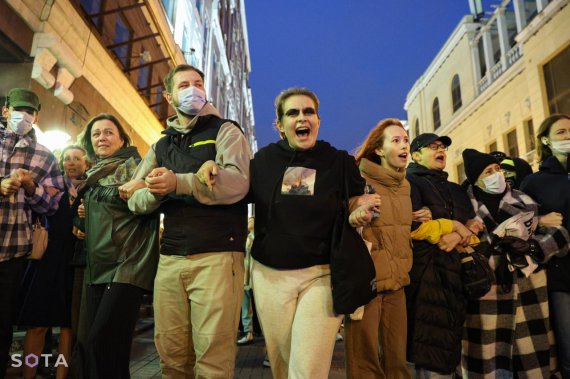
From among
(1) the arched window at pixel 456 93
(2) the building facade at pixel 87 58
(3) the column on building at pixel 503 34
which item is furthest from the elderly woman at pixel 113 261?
(1) the arched window at pixel 456 93

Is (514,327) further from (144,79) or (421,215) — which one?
(144,79)

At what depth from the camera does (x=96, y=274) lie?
2.59 m

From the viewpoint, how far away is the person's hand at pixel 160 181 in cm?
202

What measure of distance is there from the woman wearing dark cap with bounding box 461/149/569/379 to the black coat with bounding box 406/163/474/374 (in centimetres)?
41

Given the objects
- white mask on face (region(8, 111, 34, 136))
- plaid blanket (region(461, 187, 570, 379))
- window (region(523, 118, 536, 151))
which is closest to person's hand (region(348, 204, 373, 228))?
plaid blanket (region(461, 187, 570, 379))

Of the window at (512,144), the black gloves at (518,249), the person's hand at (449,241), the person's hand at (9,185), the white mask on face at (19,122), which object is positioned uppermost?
the window at (512,144)

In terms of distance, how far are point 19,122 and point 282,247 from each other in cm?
290

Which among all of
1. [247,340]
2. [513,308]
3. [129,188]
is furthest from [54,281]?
[513,308]

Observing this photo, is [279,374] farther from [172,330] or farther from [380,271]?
[380,271]

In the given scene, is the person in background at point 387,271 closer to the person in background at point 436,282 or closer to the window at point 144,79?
the person in background at point 436,282

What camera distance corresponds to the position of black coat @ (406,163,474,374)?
2.85 meters

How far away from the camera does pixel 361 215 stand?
2.23 meters

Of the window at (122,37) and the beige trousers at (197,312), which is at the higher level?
the window at (122,37)

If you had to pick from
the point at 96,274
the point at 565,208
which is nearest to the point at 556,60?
the point at 565,208
